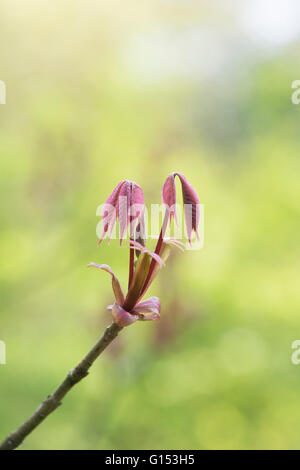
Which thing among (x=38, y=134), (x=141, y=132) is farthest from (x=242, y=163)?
(x=38, y=134)

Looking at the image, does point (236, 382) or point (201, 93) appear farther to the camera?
point (201, 93)

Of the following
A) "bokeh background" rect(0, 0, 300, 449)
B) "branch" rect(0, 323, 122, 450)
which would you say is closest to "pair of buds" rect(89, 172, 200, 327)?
"branch" rect(0, 323, 122, 450)

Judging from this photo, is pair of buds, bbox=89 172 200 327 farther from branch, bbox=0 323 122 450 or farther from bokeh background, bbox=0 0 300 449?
bokeh background, bbox=0 0 300 449

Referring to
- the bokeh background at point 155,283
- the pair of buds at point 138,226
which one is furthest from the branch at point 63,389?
the bokeh background at point 155,283

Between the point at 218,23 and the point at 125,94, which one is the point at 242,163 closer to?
the point at 125,94

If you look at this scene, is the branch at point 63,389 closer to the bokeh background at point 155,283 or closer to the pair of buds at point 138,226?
the pair of buds at point 138,226

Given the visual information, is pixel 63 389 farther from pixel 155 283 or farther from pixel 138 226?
pixel 155 283
